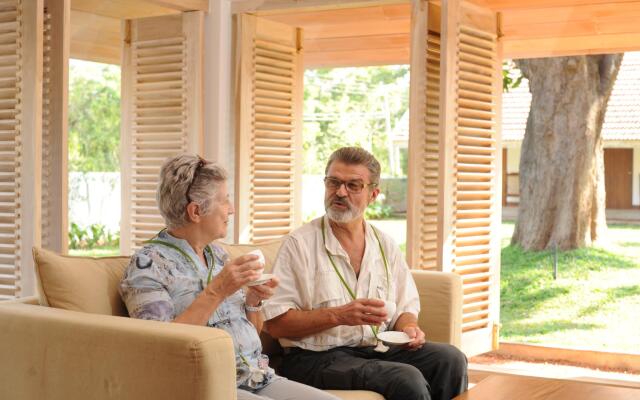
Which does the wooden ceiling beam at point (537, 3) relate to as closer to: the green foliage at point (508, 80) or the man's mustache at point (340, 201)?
the man's mustache at point (340, 201)

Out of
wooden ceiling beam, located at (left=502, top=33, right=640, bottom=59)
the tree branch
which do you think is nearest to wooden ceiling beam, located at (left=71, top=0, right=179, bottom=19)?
wooden ceiling beam, located at (left=502, top=33, right=640, bottom=59)

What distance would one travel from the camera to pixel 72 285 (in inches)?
111

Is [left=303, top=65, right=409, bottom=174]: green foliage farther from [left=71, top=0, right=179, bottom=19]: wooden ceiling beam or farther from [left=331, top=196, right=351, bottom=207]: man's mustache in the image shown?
[left=331, top=196, right=351, bottom=207]: man's mustache

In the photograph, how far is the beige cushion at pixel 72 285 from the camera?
280 centimetres

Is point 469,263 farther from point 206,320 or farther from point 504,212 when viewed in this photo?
point 504,212

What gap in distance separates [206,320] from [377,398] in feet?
2.37

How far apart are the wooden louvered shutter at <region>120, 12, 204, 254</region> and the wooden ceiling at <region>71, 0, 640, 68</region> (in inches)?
7.6

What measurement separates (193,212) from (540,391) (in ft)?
4.33

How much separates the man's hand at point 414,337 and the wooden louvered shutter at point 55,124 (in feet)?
6.57

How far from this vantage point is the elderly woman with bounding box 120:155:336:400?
2682mm

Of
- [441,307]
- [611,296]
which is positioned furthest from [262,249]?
[611,296]

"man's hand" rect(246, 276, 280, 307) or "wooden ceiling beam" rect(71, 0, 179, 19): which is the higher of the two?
"wooden ceiling beam" rect(71, 0, 179, 19)

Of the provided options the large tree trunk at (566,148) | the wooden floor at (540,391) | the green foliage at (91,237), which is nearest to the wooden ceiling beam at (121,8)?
the wooden floor at (540,391)

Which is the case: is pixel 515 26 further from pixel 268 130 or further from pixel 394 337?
pixel 394 337
